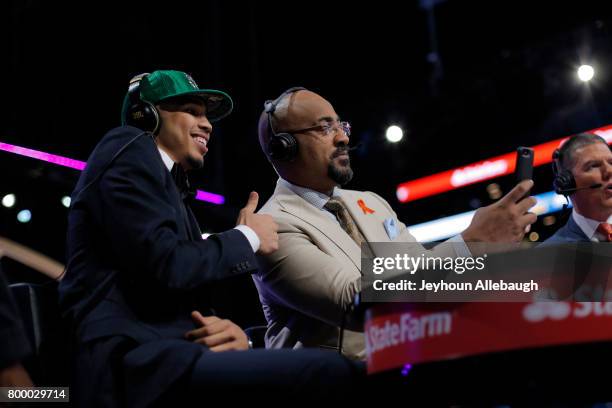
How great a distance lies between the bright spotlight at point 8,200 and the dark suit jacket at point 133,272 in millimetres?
1400

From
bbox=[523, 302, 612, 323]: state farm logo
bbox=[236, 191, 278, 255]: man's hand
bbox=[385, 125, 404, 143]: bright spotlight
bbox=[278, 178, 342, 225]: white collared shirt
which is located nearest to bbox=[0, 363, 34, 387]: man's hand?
bbox=[236, 191, 278, 255]: man's hand

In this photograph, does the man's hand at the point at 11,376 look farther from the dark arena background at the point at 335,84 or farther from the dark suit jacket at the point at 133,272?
the dark arena background at the point at 335,84

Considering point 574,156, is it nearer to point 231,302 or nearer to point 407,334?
point 231,302

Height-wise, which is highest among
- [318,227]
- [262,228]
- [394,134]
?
[394,134]

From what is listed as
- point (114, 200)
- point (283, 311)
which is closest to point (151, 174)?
point (114, 200)

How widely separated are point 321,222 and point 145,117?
32.7 inches

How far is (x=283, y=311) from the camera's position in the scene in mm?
2775

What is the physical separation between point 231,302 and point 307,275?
2064 mm

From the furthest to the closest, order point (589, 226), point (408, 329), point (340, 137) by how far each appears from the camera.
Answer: point (589, 226) < point (340, 137) < point (408, 329)

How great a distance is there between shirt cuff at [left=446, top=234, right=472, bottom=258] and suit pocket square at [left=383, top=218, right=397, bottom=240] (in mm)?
682

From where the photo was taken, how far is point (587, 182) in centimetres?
369

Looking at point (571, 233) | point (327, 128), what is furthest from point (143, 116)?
point (571, 233)

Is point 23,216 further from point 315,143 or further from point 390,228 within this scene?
point 390,228

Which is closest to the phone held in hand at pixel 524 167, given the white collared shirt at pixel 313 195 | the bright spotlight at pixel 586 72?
the white collared shirt at pixel 313 195
